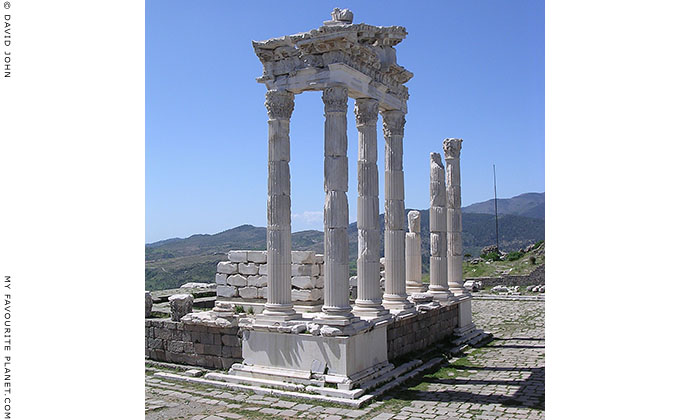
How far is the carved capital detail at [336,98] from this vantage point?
42.9 feet

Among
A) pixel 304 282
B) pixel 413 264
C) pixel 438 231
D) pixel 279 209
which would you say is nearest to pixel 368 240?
pixel 279 209

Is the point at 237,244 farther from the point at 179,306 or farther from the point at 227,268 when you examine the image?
the point at 179,306

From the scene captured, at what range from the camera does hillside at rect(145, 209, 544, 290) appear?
49938 mm

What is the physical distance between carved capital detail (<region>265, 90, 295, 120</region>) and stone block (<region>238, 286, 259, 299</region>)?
554 centimetres

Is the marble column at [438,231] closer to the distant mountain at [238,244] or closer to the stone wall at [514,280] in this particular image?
the distant mountain at [238,244]

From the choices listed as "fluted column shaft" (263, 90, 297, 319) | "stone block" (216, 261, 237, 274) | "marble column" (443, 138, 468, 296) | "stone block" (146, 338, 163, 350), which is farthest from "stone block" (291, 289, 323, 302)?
"marble column" (443, 138, 468, 296)

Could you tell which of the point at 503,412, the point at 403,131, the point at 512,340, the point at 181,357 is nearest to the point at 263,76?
the point at 403,131

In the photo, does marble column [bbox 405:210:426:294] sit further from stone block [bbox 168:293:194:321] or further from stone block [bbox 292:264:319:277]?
stone block [bbox 168:293:194:321]

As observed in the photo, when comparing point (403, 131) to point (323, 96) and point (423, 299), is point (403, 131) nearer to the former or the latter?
point (323, 96)

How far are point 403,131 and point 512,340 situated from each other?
301 inches

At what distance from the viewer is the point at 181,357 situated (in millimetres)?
15422

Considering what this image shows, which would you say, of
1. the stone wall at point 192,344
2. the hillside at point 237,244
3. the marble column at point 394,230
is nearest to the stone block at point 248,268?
the stone wall at point 192,344

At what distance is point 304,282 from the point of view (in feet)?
55.0

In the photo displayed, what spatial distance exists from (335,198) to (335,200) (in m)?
0.04
